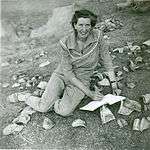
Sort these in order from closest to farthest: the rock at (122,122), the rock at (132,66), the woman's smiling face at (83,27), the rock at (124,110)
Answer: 1. the woman's smiling face at (83,27)
2. the rock at (122,122)
3. the rock at (124,110)
4. the rock at (132,66)

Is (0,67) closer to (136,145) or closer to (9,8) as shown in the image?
(9,8)

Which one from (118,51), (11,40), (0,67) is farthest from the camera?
(11,40)

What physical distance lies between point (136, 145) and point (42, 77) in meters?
1.62

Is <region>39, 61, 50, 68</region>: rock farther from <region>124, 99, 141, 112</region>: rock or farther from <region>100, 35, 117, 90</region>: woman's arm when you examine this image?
<region>124, 99, 141, 112</region>: rock

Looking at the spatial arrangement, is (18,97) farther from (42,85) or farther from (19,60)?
(19,60)

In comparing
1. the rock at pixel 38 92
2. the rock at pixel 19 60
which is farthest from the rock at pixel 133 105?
the rock at pixel 19 60

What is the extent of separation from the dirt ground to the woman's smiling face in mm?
769

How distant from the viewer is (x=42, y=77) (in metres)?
4.20

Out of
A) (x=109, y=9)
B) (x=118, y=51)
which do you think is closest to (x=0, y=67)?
A: (x=118, y=51)

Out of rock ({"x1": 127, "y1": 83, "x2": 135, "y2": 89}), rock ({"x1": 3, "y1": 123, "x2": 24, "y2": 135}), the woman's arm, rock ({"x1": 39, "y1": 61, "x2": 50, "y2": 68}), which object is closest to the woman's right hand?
the woman's arm

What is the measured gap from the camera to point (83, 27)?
3172 millimetres

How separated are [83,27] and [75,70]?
1.82 feet

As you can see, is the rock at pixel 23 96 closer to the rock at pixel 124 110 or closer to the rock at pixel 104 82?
the rock at pixel 104 82

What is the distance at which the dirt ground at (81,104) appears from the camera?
3.18 meters
